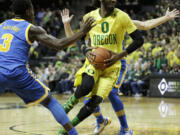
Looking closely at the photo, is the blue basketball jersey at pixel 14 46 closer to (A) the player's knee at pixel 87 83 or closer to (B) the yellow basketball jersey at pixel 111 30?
(A) the player's knee at pixel 87 83

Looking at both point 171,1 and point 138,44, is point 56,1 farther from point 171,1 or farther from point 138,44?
point 138,44

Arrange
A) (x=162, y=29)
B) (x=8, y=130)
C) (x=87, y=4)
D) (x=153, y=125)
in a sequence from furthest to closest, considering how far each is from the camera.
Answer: (x=87, y=4) < (x=162, y=29) < (x=153, y=125) < (x=8, y=130)

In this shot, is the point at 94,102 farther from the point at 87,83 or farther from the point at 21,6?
the point at 21,6

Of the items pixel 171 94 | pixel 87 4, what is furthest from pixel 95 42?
pixel 87 4

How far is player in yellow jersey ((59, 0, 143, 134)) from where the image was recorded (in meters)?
5.16

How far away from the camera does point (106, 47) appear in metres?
5.35

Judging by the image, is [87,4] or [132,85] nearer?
[132,85]

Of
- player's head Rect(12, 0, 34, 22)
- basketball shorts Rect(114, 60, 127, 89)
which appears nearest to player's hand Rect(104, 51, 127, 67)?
basketball shorts Rect(114, 60, 127, 89)

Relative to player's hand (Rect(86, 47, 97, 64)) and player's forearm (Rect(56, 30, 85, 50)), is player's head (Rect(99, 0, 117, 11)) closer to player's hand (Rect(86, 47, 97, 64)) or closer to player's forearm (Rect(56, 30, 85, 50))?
player's hand (Rect(86, 47, 97, 64))

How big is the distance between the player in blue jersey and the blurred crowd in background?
32.8ft

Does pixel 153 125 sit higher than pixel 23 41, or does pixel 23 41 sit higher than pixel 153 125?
pixel 23 41

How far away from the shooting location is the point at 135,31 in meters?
5.20

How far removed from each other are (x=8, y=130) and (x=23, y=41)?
260cm

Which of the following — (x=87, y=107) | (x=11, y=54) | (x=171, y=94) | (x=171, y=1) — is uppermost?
(x=171, y=1)
